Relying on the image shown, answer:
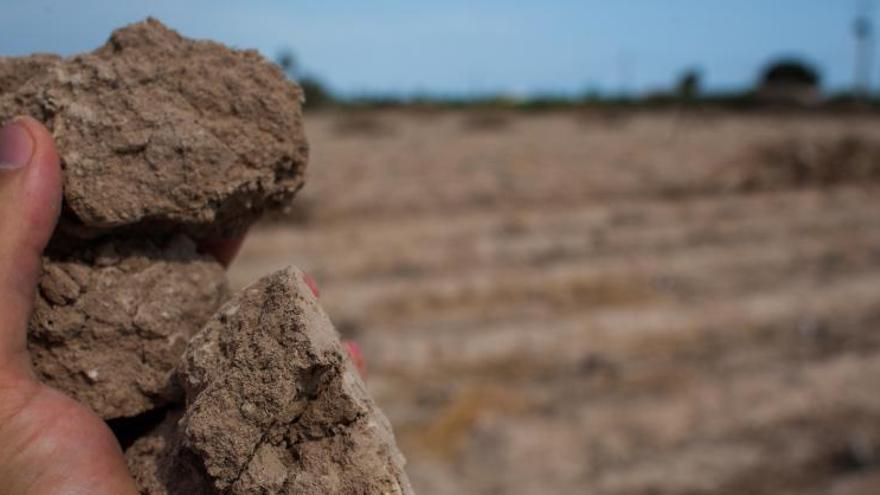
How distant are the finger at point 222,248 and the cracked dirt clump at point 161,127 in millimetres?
116

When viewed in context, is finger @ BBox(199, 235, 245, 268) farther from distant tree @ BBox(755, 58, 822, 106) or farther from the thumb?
distant tree @ BBox(755, 58, 822, 106)

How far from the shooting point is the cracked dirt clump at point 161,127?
2.05 metres

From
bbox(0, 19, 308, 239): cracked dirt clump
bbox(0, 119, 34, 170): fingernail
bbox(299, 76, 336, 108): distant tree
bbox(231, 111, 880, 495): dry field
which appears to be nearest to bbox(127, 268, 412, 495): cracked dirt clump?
bbox(0, 19, 308, 239): cracked dirt clump

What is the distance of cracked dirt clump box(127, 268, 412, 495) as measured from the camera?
176cm

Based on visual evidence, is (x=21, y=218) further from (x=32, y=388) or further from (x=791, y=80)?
(x=791, y=80)

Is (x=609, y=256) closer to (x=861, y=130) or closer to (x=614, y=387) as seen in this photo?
(x=614, y=387)

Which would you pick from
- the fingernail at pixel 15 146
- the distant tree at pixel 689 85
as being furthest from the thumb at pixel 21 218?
the distant tree at pixel 689 85

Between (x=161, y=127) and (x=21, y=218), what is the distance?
1.25ft

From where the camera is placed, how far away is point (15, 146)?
193cm

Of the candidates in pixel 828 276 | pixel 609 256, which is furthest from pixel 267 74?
pixel 828 276

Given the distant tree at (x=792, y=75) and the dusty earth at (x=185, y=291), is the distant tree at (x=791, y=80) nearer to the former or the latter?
the distant tree at (x=792, y=75)

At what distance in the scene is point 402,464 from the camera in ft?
6.03

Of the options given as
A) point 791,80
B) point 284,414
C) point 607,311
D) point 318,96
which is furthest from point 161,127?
point 791,80

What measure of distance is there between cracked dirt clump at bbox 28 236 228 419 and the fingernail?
0.26 metres
